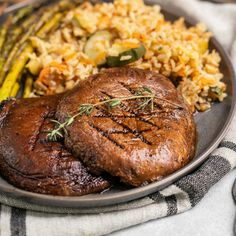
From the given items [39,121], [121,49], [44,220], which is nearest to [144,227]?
[44,220]

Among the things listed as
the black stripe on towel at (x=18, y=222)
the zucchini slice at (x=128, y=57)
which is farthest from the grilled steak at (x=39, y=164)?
the zucchini slice at (x=128, y=57)

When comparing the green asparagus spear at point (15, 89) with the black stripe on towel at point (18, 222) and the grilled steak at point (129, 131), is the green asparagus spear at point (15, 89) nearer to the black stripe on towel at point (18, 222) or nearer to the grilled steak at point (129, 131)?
the grilled steak at point (129, 131)

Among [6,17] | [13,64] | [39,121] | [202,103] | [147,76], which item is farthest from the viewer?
[6,17]

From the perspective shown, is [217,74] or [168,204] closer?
[168,204]

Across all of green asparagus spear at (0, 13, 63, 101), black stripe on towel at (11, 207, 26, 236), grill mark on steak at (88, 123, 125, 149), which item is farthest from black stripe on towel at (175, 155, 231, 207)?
green asparagus spear at (0, 13, 63, 101)

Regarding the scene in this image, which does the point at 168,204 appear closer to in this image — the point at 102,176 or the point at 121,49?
the point at 102,176

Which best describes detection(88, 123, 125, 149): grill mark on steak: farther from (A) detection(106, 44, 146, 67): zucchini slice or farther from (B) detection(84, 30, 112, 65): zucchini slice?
(B) detection(84, 30, 112, 65): zucchini slice

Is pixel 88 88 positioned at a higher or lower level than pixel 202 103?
higher
